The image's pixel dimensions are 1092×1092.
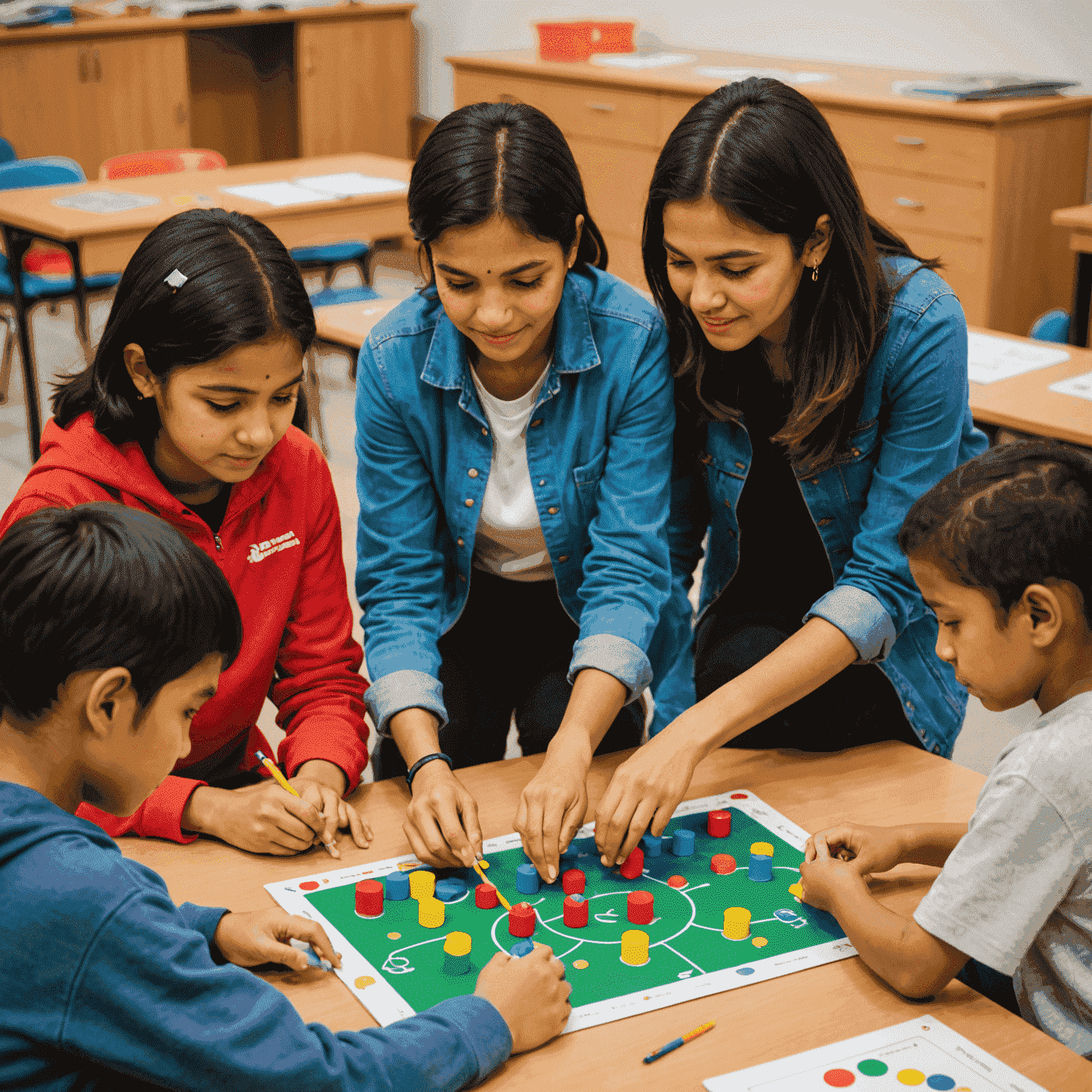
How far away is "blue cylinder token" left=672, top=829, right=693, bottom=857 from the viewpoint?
1.31 m

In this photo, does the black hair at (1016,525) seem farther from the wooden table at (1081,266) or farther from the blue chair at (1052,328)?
the wooden table at (1081,266)

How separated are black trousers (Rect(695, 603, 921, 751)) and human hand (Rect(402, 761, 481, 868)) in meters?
0.47

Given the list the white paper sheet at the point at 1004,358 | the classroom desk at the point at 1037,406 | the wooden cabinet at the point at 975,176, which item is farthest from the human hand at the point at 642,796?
the wooden cabinet at the point at 975,176

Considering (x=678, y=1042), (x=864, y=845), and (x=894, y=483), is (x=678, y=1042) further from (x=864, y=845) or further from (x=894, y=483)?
(x=894, y=483)

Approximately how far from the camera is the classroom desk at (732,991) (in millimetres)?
1015

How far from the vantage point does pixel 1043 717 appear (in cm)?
112

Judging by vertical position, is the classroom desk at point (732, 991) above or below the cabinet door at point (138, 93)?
below

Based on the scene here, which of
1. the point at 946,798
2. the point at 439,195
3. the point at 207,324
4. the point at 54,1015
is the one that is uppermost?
the point at 439,195

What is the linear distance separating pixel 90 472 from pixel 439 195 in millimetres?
496

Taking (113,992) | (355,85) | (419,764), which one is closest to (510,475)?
(419,764)

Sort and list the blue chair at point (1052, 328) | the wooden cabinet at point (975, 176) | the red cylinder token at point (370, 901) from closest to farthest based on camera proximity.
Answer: the red cylinder token at point (370, 901), the blue chair at point (1052, 328), the wooden cabinet at point (975, 176)

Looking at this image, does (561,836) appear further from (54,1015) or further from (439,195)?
(439,195)

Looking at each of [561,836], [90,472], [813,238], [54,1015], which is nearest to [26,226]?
[90,472]

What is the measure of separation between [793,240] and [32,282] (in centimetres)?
347
